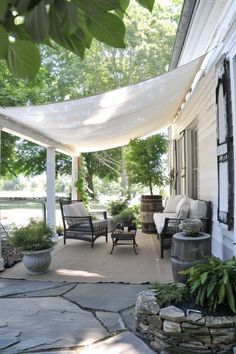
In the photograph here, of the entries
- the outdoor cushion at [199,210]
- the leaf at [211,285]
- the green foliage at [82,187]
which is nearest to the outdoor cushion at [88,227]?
the outdoor cushion at [199,210]

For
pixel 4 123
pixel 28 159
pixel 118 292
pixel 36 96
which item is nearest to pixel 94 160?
pixel 28 159

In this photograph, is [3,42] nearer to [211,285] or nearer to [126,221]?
[211,285]

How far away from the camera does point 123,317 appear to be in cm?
317

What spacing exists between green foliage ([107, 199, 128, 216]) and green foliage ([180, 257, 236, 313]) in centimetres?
633

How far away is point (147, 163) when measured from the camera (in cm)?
839

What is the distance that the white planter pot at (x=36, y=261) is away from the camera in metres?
4.64

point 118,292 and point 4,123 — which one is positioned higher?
point 4,123

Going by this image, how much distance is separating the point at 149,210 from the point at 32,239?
3905 mm

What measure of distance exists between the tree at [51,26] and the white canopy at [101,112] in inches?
150

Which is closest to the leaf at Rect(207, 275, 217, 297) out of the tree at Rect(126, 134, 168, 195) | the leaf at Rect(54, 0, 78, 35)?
the leaf at Rect(54, 0, 78, 35)

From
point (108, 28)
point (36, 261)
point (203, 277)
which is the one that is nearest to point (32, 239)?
point (36, 261)

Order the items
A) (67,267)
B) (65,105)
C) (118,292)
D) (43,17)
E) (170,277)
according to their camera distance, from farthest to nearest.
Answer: (67,267), (65,105), (170,277), (118,292), (43,17)

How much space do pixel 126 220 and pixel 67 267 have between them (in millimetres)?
2429

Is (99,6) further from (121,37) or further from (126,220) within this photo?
(126,220)
